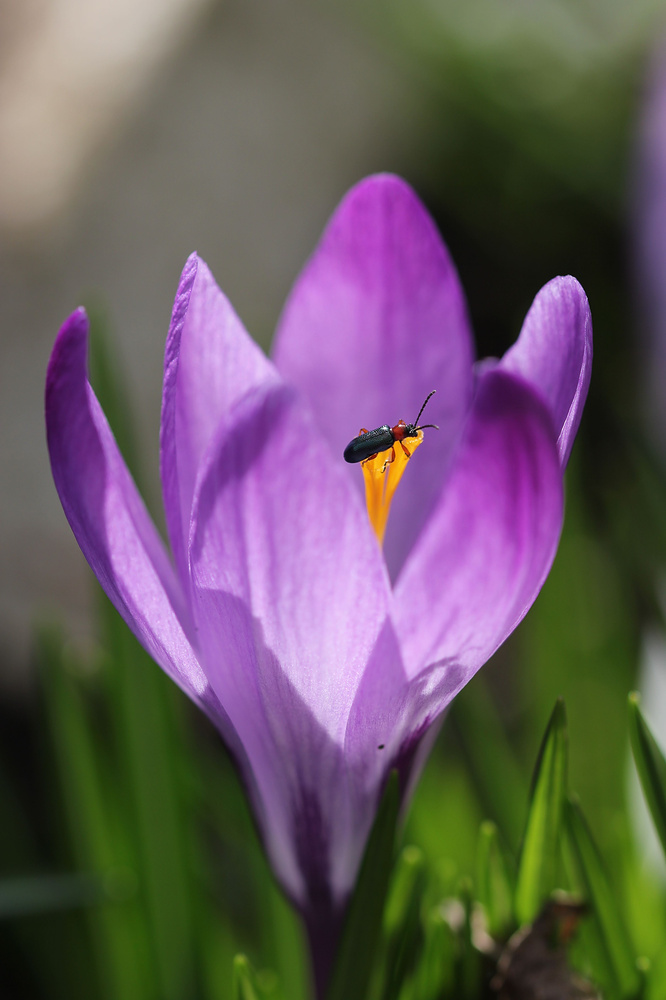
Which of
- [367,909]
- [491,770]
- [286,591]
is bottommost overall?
[491,770]

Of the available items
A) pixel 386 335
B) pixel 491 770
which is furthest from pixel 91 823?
pixel 386 335

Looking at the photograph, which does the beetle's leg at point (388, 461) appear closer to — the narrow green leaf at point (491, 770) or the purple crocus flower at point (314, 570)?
the purple crocus flower at point (314, 570)

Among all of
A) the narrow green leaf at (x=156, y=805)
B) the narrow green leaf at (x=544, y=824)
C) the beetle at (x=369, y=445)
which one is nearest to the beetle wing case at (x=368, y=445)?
the beetle at (x=369, y=445)

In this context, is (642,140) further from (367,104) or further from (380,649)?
(380,649)

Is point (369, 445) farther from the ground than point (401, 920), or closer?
farther from the ground

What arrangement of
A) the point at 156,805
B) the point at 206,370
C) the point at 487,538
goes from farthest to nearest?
1. the point at 156,805
2. the point at 206,370
3. the point at 487,538

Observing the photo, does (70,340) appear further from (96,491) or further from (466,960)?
(466,960)

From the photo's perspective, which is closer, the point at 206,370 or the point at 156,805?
the point at 206,370
